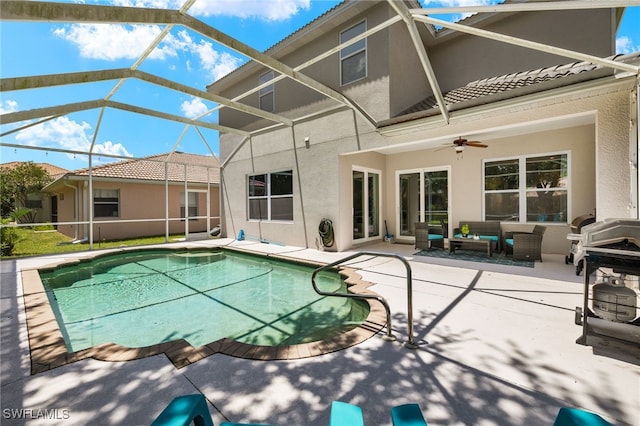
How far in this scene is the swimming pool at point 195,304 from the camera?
3877 mm

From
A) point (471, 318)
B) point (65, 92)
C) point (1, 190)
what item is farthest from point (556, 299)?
point (1, 190)

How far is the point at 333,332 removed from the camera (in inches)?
152

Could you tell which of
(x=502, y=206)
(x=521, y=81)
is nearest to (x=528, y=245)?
(x=502, y=206)

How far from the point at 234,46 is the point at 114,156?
8167 mm

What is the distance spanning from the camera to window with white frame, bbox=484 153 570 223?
24.8 feet

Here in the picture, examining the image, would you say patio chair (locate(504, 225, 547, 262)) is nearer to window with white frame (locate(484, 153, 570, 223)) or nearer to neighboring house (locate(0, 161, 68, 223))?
window with white frame (locate(484, 153, 570, 223))

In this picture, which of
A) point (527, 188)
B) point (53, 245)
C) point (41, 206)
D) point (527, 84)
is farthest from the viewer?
point (41, 206)

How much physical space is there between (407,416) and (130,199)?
1664cm

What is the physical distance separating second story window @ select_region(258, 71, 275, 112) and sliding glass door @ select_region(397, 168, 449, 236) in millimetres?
5785

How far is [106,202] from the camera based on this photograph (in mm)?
13859

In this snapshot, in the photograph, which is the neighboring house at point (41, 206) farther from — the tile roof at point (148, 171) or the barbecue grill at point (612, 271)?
the barbecue grill at point (612, 271)

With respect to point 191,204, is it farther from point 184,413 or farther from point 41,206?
point 184,413

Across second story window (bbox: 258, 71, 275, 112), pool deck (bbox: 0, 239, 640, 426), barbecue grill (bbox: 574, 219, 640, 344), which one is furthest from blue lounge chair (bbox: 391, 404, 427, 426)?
second story window (bbox: 258, 71, 275, 112)

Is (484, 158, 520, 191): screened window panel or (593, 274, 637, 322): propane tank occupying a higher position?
(484, 158, 520, 191): screened window panel
